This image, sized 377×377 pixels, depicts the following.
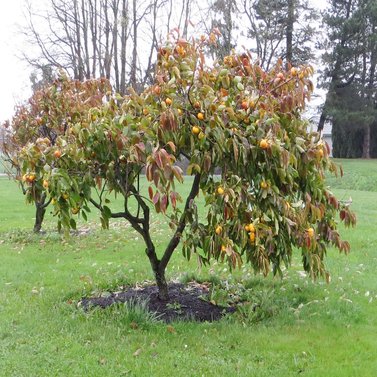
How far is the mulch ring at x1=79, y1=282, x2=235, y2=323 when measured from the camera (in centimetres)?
443

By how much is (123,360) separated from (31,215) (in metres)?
8.91

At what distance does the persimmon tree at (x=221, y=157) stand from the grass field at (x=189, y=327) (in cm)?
65

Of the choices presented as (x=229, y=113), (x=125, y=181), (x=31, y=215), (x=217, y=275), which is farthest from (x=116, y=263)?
(x=31, y=215)

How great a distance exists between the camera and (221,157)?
356cm

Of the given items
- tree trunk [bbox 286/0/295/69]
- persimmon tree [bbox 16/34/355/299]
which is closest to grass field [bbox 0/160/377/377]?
persimmon tree [bbox 16/34/355/299]

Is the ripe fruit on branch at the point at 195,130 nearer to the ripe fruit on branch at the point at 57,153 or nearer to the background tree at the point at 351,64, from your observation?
the ripe fruit on branch at the point at 57,153

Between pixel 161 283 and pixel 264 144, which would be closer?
pixel 264 144

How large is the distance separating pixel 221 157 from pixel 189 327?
5.05 ft

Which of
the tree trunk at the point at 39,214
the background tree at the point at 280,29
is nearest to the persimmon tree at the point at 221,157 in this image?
the tree trunk at the point at 39,214

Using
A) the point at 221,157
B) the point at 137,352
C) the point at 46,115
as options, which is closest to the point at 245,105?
the point at 221,157

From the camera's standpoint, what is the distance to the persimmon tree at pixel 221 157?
3.43 m

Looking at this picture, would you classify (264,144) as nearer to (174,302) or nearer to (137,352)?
(137,352)

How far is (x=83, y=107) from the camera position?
587 cm

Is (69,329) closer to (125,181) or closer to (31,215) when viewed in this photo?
(125,181)
